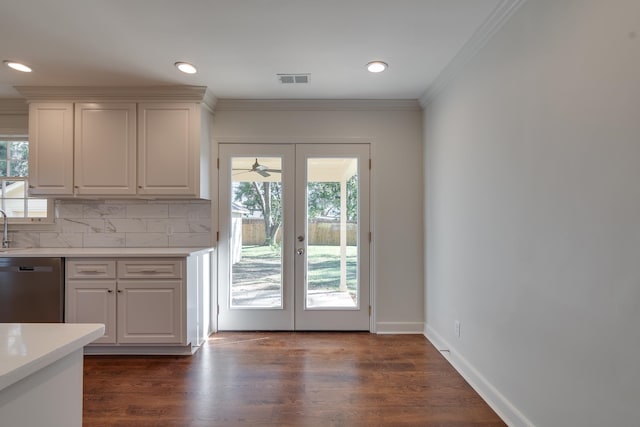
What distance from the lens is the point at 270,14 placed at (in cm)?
200

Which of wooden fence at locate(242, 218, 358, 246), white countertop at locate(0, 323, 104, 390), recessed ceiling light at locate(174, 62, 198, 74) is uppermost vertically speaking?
recessed ceiling light at locate(174, 62, 198, 74)

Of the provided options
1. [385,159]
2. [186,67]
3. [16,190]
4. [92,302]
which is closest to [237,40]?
[186,67]

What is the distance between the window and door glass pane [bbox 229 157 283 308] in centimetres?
188

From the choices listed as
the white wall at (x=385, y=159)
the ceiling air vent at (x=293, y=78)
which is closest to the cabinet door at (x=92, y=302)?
the white wall at (x=385, y=159)

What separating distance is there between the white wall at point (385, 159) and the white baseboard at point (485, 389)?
570 mm

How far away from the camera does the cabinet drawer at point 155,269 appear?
2830 millimetres

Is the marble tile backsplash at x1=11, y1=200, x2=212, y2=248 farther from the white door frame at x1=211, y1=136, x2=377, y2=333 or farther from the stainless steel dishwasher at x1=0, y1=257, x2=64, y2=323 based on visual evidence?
the stainless steel dishwasher at x1=0, y1=257, x2=64, y2=323

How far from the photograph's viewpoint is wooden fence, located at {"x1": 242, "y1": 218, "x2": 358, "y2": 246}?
3.52 m

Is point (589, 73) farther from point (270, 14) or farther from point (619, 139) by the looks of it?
point (270, 14)

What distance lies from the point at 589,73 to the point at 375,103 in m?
2.21

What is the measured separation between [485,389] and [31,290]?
353 cm

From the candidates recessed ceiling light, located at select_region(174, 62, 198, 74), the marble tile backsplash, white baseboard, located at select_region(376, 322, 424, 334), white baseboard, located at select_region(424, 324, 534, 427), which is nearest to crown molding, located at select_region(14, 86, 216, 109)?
recessed ceiling light, located at select_region(174, 62, 198, 74)

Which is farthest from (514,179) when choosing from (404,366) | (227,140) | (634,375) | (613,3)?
(227,140)

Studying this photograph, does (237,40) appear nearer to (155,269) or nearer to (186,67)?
(186,67)
